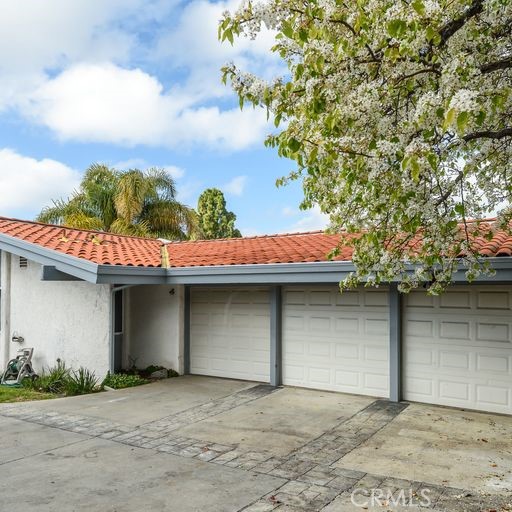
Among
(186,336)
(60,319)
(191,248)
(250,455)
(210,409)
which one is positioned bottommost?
(210,409)

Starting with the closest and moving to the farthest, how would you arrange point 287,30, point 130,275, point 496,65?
point 287,30 < point 496,65 < point 130,275

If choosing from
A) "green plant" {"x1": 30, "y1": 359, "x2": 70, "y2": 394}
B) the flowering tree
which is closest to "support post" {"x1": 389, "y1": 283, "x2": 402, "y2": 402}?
the flowering tree

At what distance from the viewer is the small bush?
32.3 ft

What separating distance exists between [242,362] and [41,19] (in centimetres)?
800

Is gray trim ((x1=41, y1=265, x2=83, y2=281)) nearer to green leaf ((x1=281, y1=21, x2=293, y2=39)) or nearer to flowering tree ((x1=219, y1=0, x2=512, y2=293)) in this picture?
flowering tree ((x1=219, y1=0, x2=512, y2=293))

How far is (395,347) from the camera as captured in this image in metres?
8.66

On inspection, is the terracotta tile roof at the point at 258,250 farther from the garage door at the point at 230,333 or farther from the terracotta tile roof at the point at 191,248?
the garage door at the point at 230,333

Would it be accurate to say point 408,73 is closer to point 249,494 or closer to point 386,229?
point 386,229

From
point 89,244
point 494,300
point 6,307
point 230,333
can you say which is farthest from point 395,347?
point 6,307

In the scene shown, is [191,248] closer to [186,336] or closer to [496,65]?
[186,336]

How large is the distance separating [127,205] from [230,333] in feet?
34.9

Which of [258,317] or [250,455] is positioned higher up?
[258,317]

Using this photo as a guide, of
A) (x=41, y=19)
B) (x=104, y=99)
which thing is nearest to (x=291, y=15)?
(x=41, y=19)

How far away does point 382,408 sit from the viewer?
27.0 ft
